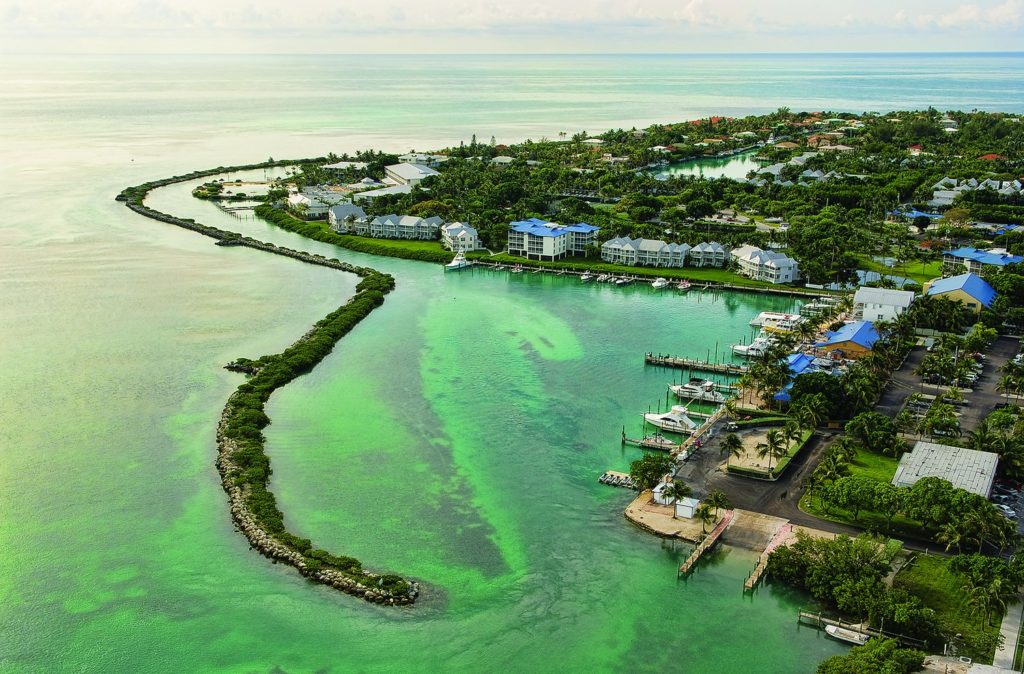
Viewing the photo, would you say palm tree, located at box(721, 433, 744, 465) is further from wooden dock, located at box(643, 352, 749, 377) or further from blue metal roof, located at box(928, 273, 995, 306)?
blue metal roof, located at box(928, 273, 995, 306)

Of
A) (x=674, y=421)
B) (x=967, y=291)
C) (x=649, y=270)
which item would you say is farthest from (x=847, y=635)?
(x=649, y=270)

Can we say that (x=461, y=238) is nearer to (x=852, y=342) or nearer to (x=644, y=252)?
(x=644, y=252)

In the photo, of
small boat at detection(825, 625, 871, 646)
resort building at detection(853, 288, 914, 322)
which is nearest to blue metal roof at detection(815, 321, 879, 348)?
resort building at detection(853, 288, 914, 322)

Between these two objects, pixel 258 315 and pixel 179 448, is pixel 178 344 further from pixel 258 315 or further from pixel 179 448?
pixel 179 448

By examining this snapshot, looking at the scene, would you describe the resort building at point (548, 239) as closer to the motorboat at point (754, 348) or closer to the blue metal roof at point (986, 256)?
the motorboat at point (754, 348)

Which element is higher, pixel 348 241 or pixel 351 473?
pixel 348 241

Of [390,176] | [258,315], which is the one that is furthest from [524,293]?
[390,176]

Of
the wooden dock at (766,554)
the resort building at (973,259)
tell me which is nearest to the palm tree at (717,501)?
the wooden dock at (766,554)
